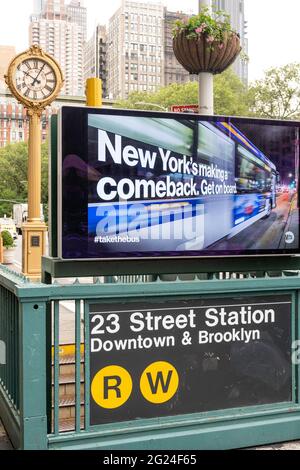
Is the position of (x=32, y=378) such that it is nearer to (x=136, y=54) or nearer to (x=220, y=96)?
(x=220, y=96)

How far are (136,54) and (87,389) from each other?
197 metres

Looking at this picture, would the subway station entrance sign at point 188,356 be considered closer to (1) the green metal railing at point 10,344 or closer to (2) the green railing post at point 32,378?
(2) the green railing post at point 32,378

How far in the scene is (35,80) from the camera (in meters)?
19.0

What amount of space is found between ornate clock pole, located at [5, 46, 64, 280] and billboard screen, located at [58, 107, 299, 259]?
49.4 ft

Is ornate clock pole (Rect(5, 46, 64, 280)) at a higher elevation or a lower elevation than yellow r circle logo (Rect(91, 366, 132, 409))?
higher

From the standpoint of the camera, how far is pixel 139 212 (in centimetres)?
414

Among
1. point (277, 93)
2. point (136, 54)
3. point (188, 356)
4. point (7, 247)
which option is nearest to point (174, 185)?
point (188, 356)

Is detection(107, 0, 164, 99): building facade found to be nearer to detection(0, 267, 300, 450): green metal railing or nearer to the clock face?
the clock face

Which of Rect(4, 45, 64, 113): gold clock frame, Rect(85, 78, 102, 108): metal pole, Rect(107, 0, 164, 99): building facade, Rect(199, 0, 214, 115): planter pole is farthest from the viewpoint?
Rect(107, 0, 164, 99): building facade

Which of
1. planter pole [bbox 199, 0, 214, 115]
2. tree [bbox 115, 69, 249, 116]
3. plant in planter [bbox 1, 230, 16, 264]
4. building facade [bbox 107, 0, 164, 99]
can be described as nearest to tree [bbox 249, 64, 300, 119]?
tree [bbox 115, 69, 249, 116]

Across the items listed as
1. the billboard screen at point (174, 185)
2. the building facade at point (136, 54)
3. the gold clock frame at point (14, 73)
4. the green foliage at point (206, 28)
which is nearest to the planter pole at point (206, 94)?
the green foliage at point (206, 28)

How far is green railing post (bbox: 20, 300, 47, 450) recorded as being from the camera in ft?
12.1
